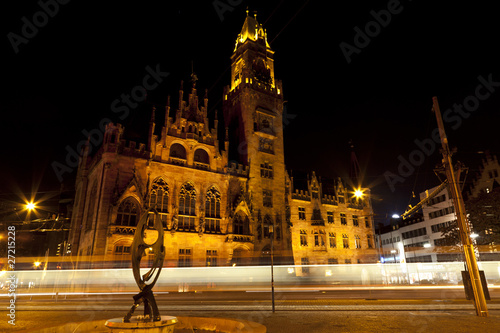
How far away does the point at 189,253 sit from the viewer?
3136cm

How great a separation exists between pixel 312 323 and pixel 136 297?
6.00 metres

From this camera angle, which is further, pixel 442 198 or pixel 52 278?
pixel 442 198

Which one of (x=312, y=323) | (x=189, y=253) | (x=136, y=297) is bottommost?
(x=312, y=323)

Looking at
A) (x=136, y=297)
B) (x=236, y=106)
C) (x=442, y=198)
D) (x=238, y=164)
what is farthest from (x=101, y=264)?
(x=442, y=198)

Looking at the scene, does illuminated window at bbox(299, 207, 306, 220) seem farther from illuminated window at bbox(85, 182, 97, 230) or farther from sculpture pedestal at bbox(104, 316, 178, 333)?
sculpture pedestal at bbox(104, 316, 178, 333)

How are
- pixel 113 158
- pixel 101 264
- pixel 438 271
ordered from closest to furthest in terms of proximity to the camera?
pixel 101 264 → pixel 113 158 → pixel 438 271

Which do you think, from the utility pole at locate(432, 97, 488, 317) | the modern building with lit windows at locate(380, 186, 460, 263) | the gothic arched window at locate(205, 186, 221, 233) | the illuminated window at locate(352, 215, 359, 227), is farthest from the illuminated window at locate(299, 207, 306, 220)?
the utility pole at locate(432, 97, 488, 317)

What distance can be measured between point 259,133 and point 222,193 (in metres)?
9.98

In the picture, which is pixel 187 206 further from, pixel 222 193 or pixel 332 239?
pixel 332 239

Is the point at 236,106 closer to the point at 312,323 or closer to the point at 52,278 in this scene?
the point at 52,278

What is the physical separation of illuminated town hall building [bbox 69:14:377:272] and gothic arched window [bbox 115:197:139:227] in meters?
0.09

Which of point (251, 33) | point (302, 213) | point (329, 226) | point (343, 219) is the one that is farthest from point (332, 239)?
point (251, 33)

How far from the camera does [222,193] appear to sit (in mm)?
35812

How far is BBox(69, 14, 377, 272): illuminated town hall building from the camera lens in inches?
1181
